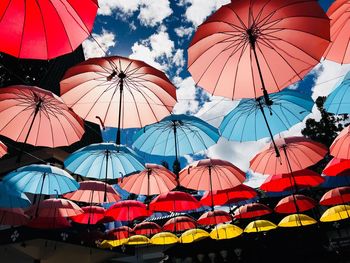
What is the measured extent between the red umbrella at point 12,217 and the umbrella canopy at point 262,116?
248 inches

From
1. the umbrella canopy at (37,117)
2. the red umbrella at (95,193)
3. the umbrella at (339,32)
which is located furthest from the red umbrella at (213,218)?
the umbrella at (339,32)

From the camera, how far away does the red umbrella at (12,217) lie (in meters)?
8.27

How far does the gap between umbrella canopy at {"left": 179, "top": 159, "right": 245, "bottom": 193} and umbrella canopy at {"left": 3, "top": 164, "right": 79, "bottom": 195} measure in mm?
3212

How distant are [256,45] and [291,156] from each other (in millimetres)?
4520

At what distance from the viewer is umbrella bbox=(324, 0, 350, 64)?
4007 millimetres

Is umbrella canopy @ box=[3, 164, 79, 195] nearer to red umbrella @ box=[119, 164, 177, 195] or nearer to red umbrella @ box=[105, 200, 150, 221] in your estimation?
red umbrella @ box=[119, 164, 177, 195]

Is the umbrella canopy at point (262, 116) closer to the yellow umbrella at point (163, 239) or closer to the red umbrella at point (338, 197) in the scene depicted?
the red umbrella at point (338, 197)

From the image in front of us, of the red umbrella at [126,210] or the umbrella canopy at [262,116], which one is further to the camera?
the red umbrella at [126,210]

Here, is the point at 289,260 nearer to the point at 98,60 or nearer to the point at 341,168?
the point at 341,168

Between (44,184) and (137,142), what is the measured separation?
10.3 feet

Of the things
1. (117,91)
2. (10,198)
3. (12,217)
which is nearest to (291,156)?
(117,91)

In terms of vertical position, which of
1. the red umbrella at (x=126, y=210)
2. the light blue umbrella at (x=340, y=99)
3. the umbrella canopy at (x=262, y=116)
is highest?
the umbrella canopy at (x=262, y=116)

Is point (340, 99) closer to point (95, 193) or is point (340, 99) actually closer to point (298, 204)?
point (298, 204)

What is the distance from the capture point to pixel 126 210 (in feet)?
31.2
